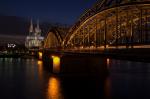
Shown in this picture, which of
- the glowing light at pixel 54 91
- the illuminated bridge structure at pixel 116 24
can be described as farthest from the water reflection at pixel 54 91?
the illuminated bridge structure at pixel 116 24

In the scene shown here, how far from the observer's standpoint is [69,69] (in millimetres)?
69312

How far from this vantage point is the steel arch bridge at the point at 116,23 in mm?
37019

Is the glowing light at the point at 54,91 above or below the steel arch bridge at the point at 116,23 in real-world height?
below

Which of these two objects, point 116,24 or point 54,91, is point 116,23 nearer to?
point 116,24

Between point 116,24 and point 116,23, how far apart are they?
0.41 m

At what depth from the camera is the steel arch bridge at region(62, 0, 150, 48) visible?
37019mm

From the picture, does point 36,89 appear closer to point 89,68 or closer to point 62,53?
point 62,53

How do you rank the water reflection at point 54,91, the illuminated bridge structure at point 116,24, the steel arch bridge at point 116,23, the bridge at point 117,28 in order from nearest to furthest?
the bridge at point 117,28 → the illuminated bridge structure at point 116,24 → the steel arch bridge at point 116,23 → the water reflection at point 54,91

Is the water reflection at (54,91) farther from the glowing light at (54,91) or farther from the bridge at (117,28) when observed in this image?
the bridge at (117,28)

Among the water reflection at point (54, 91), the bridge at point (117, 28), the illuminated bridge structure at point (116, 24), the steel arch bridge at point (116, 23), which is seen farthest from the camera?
the water reflection at point (54, 91)

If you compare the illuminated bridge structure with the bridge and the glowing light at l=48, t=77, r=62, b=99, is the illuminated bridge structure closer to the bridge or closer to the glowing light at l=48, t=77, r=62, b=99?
the bridge

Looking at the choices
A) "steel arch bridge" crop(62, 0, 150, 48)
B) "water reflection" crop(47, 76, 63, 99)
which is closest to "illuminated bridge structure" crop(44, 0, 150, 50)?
"steel arch bridge" crop(62, 0, 150, 48)

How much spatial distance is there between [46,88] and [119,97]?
13.5m

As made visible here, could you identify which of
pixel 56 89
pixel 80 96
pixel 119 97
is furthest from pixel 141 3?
pixel 56 89
